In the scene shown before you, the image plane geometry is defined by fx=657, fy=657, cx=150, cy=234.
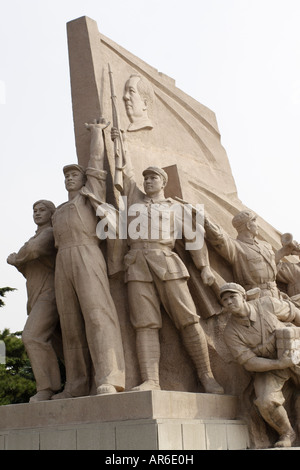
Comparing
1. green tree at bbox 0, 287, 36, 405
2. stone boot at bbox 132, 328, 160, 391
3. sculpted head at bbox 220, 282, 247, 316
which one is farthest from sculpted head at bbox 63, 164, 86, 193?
green tree at bbox 0, 287, 36, 405

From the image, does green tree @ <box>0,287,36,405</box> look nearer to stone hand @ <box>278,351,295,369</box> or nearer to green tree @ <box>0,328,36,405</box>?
green tree @ <box>0,328,36,405</box>

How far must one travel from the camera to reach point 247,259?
777 centimetres

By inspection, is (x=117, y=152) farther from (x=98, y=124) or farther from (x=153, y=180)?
(x=153, y=180)

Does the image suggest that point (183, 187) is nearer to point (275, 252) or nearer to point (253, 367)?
point (275, 252)

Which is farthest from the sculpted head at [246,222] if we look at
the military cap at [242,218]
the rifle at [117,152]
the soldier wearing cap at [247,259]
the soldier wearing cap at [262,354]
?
the rifle at [117,152]

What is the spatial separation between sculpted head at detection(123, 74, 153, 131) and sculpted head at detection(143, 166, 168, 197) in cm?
105

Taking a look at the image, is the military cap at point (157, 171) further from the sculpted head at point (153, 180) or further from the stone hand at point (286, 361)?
the stone hand at point (286, 361)

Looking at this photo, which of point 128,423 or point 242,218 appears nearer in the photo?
point 128,423

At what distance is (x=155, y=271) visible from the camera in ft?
22.9

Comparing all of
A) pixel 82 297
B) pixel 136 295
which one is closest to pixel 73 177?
pixel 82 297

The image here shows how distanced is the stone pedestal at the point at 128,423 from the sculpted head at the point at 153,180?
230cm

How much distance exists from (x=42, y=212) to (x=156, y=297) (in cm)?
182
